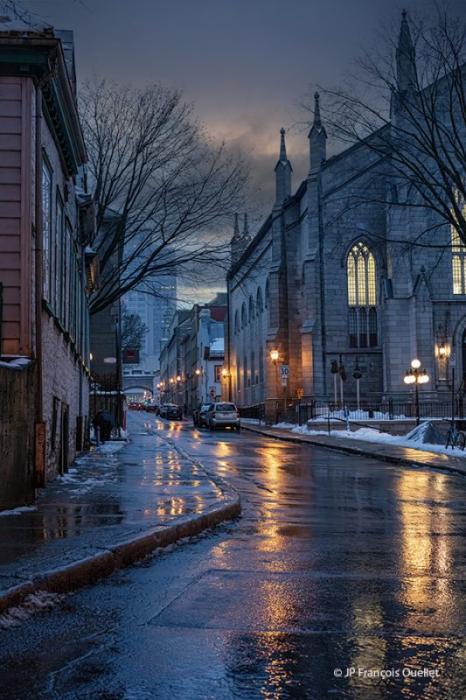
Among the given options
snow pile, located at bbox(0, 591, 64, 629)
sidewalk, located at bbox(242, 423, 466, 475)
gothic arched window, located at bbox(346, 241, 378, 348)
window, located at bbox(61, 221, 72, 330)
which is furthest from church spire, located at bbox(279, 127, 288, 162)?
snow pile, located at bbox(0, 591, 64, 629)

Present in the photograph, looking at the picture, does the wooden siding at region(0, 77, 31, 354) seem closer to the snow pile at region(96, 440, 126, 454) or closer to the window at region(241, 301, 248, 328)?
the snow pile at region(96, 440, 126, 454)

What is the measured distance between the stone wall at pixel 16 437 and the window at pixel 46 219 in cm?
284

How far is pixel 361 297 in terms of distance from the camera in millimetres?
52906

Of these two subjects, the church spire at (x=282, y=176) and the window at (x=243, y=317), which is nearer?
the church spire at (x=282, y=176)

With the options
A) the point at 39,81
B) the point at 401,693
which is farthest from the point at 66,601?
the point at 39,81

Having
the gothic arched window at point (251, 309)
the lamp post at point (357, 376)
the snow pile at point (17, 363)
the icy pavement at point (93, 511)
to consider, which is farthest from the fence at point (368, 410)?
the snow pile at point (17, 363)

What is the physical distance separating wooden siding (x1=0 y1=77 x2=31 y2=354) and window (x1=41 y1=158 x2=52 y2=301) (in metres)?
1.51

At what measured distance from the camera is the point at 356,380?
5141cm

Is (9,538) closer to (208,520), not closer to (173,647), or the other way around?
(208,520)

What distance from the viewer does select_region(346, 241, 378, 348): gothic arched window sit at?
52781 mm

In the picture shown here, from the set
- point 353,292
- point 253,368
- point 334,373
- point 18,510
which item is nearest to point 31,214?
point 18,510

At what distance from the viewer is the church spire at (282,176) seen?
59281 millimetres

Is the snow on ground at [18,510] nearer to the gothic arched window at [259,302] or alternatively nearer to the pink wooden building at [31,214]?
the pink wooden building at [31,214]

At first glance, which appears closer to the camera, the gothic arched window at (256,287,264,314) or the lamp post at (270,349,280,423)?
the lamp post at (270,349,280,423)
